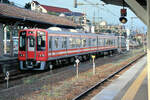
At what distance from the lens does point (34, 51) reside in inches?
656

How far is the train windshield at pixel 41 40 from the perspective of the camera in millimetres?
16641

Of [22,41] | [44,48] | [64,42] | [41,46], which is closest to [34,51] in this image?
[41,46]

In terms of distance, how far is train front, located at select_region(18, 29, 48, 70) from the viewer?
1656 cm

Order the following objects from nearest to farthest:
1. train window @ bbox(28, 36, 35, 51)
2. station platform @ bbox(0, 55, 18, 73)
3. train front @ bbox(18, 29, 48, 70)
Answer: train front @ bbox(18, 29, 48, 70), train window @ bbox(28, 36, 35, 51), station platform @ bbox(0, 55, 18, 73)

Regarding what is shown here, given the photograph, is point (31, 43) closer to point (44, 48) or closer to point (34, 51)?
point (34, 51)

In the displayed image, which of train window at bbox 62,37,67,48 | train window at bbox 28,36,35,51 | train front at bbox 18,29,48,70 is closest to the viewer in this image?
train front at bbox 18,29,48,70

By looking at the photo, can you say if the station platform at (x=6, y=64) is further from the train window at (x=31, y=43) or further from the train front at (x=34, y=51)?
the train window at (x=31, y=43)

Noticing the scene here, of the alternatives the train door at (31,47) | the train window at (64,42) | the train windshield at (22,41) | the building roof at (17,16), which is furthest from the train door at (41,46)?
the train window at (64,42)

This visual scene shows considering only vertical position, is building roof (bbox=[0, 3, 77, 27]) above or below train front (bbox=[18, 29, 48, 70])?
above

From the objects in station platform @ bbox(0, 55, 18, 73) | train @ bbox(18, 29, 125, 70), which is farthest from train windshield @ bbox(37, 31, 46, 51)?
station platform @ bbox(0, 55, 18, 73)

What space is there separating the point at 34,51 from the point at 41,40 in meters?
0.87

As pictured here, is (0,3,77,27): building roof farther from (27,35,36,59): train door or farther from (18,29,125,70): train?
(27,35,36,59): train door

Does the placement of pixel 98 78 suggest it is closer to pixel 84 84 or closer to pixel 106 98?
pixel 84 84

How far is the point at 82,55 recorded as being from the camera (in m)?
25.0
